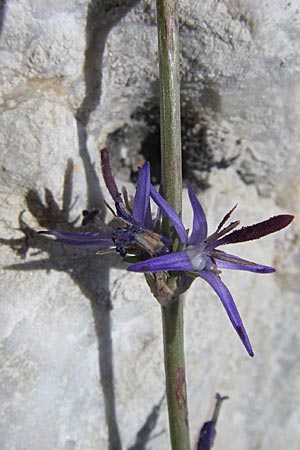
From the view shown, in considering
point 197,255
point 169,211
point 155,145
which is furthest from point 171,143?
point 155,145

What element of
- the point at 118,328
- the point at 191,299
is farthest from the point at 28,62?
the point at 191,299

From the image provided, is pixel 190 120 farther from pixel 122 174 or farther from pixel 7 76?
pixel 7 76

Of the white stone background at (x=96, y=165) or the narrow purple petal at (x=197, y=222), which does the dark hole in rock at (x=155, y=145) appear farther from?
the narrow purple petal at (x=197, y=222)

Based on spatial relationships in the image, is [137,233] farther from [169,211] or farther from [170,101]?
[170,101]

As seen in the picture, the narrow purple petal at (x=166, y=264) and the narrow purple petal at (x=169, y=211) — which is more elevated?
the narrow purple petal at (x=169, y=211)

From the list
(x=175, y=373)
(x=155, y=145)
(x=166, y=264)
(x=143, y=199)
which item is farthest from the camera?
(x=155, y=145)

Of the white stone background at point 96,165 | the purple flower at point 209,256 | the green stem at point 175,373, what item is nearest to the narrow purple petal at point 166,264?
the purple flower at point 209,256

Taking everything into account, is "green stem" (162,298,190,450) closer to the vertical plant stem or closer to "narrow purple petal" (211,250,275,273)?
the vertical plant stem
